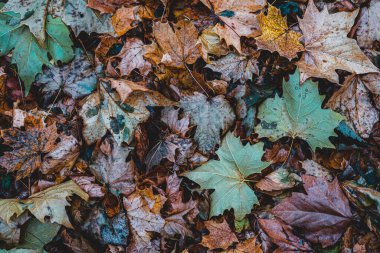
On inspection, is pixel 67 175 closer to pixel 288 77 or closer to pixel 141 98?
pixel 141 98

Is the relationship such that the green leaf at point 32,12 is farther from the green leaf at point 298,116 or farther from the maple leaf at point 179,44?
the green leaf at point 298,116

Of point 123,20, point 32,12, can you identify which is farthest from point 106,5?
point 32,12

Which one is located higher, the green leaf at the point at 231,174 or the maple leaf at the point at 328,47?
the maple leaf at the point at 328,47

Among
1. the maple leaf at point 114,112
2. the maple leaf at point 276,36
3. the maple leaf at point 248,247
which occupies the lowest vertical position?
the maple leaf at point 248,247

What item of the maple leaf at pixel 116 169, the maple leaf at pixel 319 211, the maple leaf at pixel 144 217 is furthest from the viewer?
the maple leaf at pixel 116 169

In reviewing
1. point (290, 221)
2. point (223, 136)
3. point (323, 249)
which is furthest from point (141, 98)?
point (323, 249)

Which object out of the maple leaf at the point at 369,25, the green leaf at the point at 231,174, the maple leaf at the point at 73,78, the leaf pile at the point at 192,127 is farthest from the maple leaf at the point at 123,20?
the maple leaf at the point at 369,25

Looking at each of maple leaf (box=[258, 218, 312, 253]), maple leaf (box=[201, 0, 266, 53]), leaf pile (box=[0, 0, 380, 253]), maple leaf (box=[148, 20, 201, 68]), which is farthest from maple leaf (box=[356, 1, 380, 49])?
→ maple leaf (box=[258, 218, 312, 253])
